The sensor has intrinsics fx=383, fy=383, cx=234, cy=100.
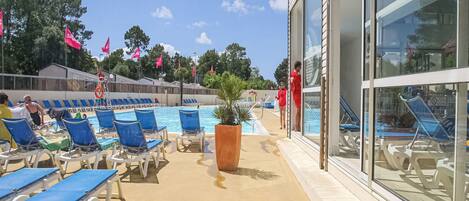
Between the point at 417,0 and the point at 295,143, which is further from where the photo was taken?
the point at 295,143

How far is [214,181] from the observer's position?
5.01 meters

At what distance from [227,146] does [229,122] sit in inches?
15.0

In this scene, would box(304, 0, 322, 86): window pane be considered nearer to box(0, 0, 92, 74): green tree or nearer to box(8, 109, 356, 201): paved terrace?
box(8, 109, 356, 201): paved terrace

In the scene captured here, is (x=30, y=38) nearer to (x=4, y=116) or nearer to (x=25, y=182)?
(x=4, y=116)

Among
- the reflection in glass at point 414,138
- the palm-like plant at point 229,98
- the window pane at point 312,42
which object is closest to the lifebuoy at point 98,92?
the window pane at point 312,42

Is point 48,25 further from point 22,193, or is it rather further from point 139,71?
point 22,193

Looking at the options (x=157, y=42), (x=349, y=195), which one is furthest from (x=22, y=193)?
(x=157, y=42)

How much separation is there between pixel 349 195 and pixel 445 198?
1.60 meters

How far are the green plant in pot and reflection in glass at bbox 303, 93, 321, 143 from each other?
110 centimetres

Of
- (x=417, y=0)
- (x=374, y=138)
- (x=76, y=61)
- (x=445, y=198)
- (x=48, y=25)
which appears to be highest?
(x=48, y=25)

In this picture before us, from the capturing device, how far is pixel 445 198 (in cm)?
231

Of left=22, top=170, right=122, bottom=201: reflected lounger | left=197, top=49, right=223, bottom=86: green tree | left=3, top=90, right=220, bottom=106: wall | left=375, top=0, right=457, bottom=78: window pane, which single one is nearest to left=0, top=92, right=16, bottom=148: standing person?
left=22, top=170, right=122, bottom=201: reflected lounger

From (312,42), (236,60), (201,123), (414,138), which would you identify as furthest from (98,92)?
(236,60)

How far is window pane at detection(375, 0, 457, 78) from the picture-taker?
2.27 meters
